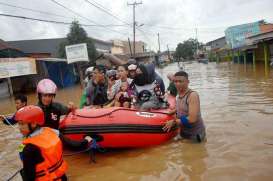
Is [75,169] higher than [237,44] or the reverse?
the reverse

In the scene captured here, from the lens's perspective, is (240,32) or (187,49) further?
(187,49)

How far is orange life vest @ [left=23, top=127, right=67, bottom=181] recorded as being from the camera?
263 cm

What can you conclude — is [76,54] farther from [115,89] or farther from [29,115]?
[29,115]

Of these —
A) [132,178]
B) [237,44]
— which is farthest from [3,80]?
[237,44]

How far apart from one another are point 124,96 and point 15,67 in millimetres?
15361

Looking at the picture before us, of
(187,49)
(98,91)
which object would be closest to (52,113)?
(98,91)

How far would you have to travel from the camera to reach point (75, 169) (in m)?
4.89

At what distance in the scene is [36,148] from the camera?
259cm

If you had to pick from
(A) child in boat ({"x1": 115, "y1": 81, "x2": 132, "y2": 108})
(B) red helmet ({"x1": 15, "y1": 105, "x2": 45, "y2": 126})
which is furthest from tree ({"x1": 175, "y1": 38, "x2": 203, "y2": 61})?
(B) red helmet ({"x1": 15, "y1": 105, "x2": 45, "y2": 126})

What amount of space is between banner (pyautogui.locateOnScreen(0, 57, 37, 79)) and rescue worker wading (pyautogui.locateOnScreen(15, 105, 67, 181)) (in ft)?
56.0

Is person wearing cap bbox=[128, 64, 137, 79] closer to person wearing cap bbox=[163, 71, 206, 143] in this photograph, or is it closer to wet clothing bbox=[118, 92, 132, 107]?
wet clothing bbox=[118, 92, 132, 107]

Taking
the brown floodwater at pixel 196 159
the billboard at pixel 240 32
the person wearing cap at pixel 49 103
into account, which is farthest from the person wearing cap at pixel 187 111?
the billboard at pixel 240 32

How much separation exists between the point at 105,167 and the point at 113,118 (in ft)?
2.36

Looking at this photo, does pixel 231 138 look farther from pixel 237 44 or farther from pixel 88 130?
pixel 237 44
